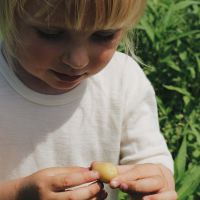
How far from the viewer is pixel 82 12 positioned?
1.34 meters

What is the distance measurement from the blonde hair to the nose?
6cm

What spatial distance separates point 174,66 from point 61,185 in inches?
59.3

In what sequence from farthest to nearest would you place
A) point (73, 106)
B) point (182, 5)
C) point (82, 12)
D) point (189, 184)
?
point (182, 5)
point (189, 184)
point (73, 106)
point (82, 12)

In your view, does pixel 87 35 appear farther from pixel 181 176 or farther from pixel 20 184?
pixel 181 176

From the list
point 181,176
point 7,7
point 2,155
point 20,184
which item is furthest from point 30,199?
point 181,176

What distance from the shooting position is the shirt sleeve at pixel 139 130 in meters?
1.70

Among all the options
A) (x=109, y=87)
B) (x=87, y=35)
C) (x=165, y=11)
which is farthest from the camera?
(x=165, y=11)

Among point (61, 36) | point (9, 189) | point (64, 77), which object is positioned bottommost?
point (9, 189)

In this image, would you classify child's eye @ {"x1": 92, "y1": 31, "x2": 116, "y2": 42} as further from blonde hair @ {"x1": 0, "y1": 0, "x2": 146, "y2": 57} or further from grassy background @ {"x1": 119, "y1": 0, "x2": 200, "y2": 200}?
grassy background @ {"x1": 119, "y1": 0, "x2": 200, "y2": 200}

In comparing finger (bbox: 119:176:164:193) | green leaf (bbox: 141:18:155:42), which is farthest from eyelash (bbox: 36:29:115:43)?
green leaf (bbox: 141:18:155:42)

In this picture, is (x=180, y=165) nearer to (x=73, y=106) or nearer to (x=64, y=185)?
(x=73, y=106)

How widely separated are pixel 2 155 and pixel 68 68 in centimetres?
39

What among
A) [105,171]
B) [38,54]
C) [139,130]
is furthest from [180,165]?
[38,54]

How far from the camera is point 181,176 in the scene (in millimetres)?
2156
